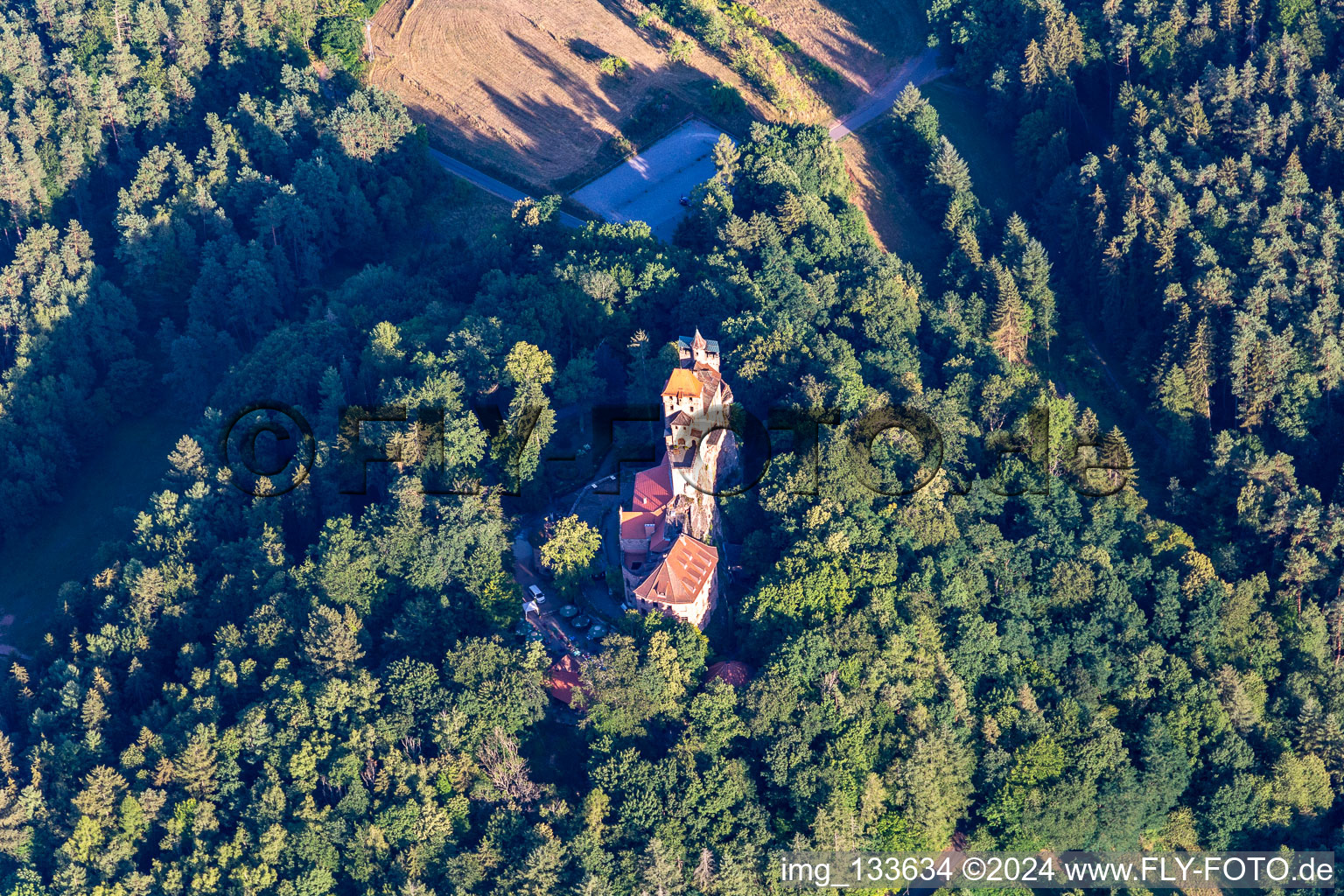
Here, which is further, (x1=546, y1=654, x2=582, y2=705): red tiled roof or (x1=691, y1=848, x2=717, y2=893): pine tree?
(x1=546, y1=654, x2=582, y2=705): red tiled roof

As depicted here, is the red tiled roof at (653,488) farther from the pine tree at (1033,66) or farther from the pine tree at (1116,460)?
the pine tree at (1033,66)

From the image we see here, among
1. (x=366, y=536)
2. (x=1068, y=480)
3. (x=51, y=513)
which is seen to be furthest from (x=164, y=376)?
(x=1068, y=480)

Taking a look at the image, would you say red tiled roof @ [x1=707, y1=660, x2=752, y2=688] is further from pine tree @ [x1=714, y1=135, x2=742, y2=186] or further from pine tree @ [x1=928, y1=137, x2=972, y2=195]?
pine tree @ [x1=928, y1=137, x2=972, y2=195]

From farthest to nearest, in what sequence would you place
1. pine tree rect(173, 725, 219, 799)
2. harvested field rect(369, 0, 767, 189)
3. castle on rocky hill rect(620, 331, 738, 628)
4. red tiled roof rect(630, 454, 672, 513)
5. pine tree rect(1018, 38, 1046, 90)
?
harvested field rect(369, 0, 767, 189) < pine tree rect(1018, 38, 1046, 90) < red tiled roof rect(630, 454, 672, 513) < castle on rocky hill rect(620, 331, 738, 628) < pine tree rect(173, 725, 219, 799)

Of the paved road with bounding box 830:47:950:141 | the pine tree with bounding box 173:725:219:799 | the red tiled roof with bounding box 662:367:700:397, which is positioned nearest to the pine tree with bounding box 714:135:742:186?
the paved road with bounding box 830:47:950:141

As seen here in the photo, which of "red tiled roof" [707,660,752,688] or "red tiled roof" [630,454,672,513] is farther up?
"red tiled roof" [630,454,672,513]

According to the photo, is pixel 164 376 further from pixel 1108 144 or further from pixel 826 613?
pixel 1108 144
